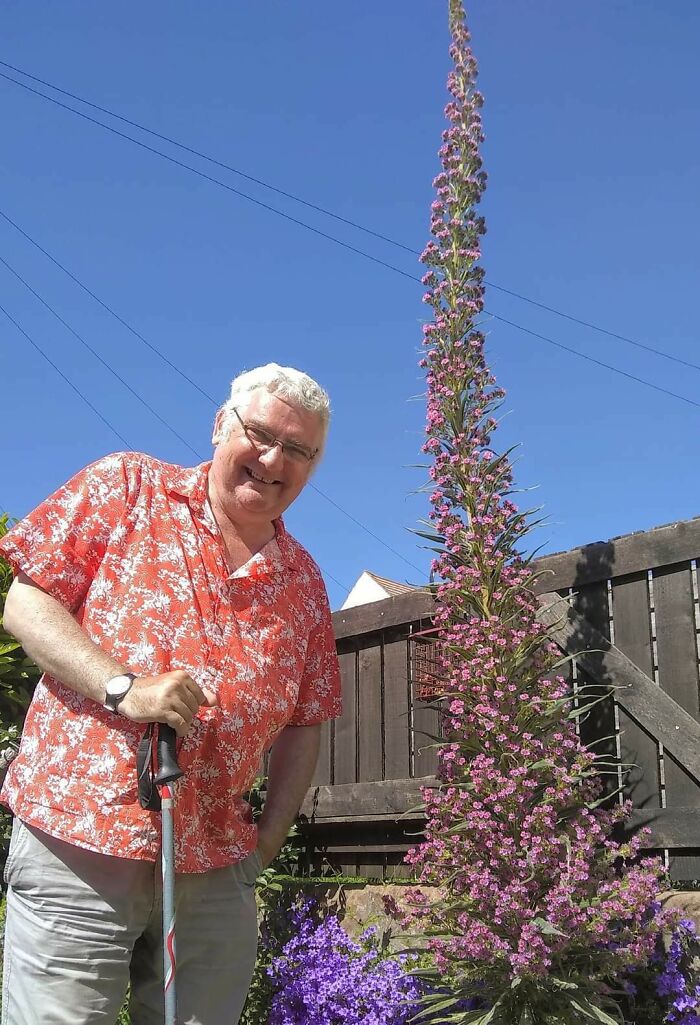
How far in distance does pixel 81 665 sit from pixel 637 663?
2290mm

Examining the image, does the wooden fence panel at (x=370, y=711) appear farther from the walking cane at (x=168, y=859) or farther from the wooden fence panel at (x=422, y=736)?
the walking cane at (x=168, y=859)

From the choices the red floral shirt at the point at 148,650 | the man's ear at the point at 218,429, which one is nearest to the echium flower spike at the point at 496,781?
the red floral shirt at the point at 148,650

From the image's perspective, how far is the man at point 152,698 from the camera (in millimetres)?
1771

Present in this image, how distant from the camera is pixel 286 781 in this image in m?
2.35

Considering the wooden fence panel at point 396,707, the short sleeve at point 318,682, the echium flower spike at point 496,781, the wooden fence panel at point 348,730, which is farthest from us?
the wooden fence panel at point 348,730

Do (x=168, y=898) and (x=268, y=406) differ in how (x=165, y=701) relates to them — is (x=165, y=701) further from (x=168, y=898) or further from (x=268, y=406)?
(x=268, y=406)

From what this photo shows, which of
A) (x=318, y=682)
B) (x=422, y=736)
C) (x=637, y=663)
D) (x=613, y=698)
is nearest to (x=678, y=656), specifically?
(x=637, y=663)

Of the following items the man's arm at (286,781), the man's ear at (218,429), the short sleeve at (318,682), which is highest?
the man's ear at (218,429)

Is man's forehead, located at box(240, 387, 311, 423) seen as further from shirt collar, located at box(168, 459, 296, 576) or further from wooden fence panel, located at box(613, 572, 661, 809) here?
wooden fence panel, located at box(613, 572, 661, 809)

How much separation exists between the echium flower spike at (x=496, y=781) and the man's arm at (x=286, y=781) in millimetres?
697

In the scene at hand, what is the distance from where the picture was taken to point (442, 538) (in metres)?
3.31

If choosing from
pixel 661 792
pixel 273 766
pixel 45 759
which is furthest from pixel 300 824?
pixel 45 759

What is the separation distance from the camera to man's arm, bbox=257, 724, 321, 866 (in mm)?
2250

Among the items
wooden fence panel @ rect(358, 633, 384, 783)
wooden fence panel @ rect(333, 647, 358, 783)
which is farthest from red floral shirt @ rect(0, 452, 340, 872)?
wooden fence panel @ rect(333, 647, 358, 783)
